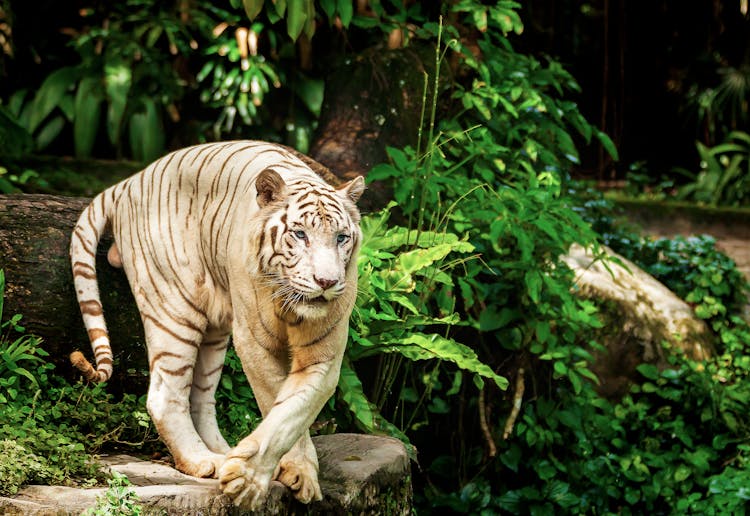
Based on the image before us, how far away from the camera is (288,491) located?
355 cm

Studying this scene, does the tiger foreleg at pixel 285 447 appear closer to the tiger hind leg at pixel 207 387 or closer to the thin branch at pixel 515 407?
the tiger hind leg at pixel 207 387

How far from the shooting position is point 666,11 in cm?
1137

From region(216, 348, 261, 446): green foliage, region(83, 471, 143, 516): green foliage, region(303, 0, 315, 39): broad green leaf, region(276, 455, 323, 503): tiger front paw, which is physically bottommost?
region(216, 348, 261, 446): green foliage

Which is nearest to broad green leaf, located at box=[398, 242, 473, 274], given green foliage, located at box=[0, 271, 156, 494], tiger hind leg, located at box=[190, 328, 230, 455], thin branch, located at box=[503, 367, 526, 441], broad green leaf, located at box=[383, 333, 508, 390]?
broad green leaf, located at box=[383, 333, 508, 390]

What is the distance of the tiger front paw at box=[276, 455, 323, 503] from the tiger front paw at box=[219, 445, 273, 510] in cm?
23

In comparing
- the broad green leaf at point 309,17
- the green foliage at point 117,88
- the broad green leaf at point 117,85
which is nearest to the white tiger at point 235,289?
the broad green leaf at point 309,17

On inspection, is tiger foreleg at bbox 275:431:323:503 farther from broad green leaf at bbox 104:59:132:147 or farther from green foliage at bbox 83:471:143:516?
broad green leaf at bbox 104:59:132:147

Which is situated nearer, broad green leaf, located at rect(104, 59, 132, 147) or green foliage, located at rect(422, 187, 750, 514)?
green foliage, located at rect(422, 187, 750, 514)

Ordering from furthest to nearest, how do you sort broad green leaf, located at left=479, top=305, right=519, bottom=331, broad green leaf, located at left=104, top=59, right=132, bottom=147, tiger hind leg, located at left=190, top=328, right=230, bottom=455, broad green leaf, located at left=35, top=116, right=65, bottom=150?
broad green leaf, located at left=35, top=116, right=65, bottom=150, broad green leaf, located at left=104, top=59, right=132, bottom=147, broad green leaf, located at left=479, top=305, right=519, bottom=331, tiger hind leg, located at left=190, top=328, right=230, bottom=455

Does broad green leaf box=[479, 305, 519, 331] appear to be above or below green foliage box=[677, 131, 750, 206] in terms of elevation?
above

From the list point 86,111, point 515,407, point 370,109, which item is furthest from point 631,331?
point 86,111

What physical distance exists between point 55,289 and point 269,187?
1482 millimetres

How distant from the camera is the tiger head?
3316mm

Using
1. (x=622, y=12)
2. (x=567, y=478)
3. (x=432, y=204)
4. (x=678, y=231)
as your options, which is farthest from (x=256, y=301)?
(x=622, y=12)
